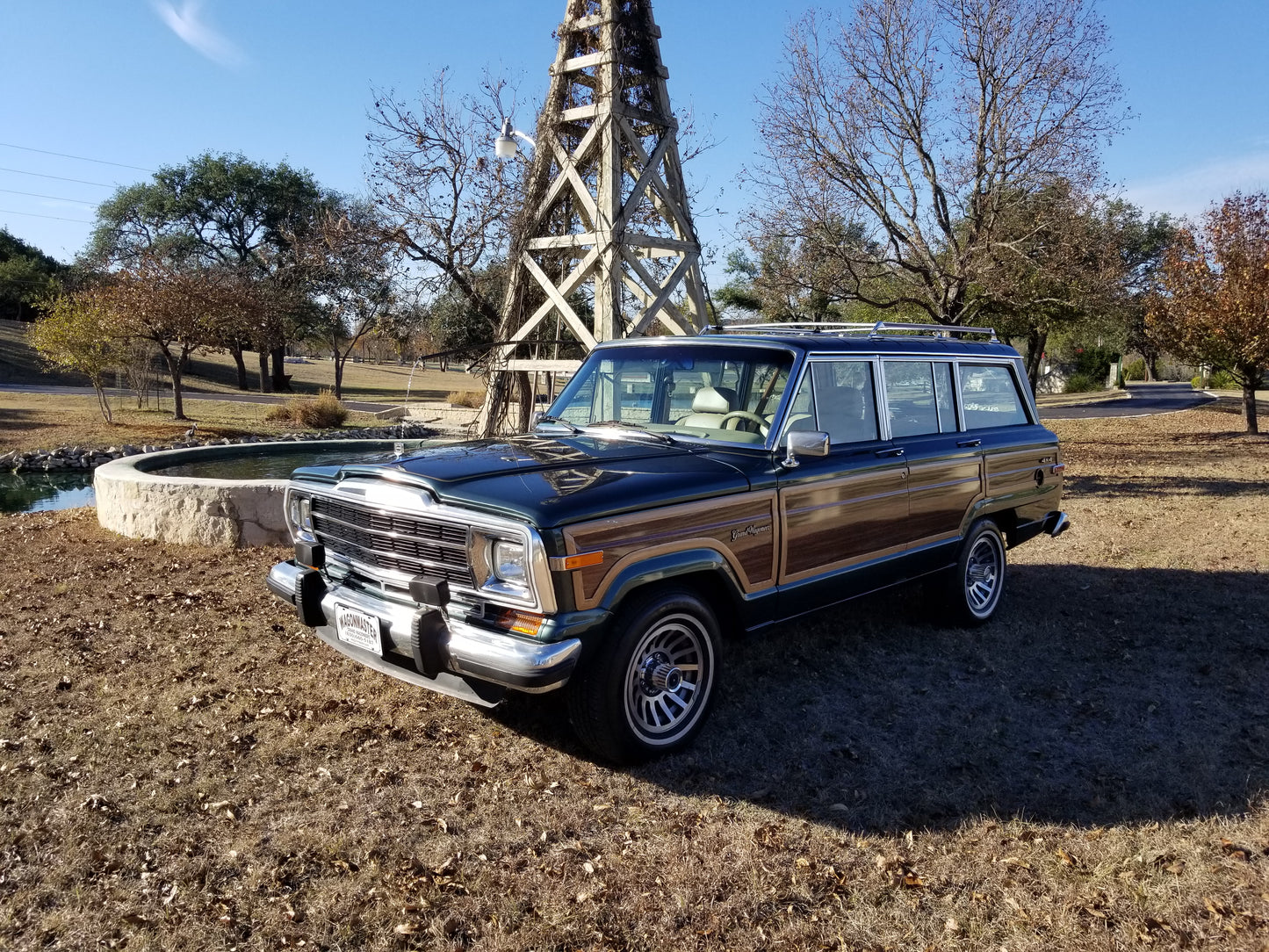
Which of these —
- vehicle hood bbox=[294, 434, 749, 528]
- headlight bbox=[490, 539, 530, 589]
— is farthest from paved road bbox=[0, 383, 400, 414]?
headlight bbox=[490, 539, 530, 589]

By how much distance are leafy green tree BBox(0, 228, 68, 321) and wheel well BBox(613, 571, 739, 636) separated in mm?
51429

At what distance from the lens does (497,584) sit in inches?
143

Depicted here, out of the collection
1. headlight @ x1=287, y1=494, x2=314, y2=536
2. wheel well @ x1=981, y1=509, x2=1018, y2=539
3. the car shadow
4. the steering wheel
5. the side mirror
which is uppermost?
the steering wheel

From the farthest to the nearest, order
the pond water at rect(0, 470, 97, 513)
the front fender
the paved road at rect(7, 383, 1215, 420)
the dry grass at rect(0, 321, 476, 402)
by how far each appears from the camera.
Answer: the dry grass at rect(0, 321, 476, 402) → the paved road at rect(7, 383, 1215, 420) → the pond water at rect(0, 470, 97, 513) → the front fender

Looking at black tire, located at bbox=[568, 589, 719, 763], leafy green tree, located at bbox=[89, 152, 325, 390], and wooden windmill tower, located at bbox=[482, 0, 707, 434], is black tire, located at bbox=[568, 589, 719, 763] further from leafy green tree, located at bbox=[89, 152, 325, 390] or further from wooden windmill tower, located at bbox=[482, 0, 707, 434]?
leafy green tree, located at bbox=[89, 152, 325, 390]

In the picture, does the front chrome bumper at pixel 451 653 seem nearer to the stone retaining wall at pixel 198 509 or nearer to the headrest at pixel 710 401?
the headrest at pixel 710 401

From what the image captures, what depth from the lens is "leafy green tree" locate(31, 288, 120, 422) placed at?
66.9 feet

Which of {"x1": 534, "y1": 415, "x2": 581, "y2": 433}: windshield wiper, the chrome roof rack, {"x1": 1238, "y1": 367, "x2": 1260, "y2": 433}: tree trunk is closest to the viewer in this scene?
{"x1": 534, "y1": 415, "x2": 581, "y2": 433}: windshield wiper

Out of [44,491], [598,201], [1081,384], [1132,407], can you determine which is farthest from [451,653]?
[1081,384]

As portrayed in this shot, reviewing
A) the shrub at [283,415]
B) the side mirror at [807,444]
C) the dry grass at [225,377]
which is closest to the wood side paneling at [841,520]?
the side mirror at [807,444]

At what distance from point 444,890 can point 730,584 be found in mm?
1865

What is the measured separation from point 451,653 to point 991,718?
119 inches

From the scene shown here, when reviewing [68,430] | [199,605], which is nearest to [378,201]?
[199,605]

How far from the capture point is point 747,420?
477cm
